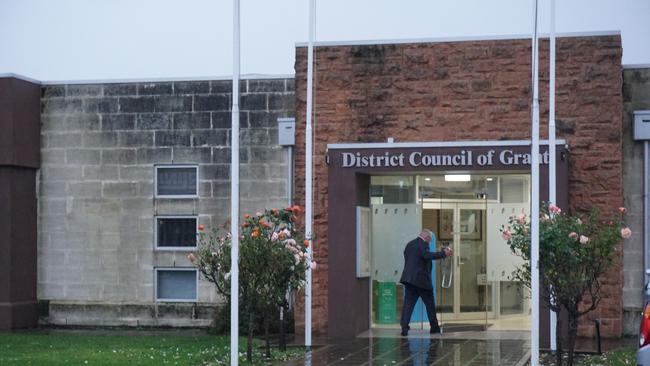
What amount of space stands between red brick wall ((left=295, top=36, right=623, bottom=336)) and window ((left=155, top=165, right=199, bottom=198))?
2.36 meters

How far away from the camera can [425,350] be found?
17844 mm

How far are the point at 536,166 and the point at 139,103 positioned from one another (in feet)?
35.3

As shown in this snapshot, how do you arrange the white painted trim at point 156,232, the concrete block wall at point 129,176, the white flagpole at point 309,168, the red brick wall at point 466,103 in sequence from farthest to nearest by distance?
the white painted trim at point 156,232 < the concrete block wall at point 129,176 < the red brick wall at point 466,103 < the white flagpole at point 309,168

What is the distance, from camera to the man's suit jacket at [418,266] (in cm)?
2012

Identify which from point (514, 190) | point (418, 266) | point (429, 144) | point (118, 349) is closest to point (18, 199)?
point (118, 349)

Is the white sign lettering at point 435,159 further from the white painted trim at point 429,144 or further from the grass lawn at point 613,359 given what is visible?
the grass lawn at point 613,359

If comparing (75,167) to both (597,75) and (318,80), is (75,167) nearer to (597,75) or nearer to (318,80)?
(318,80)

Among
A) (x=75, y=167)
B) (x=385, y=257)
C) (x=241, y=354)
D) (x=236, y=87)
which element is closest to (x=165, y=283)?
(x=75, y=167)

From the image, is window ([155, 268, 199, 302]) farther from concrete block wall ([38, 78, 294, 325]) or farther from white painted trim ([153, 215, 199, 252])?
white painted trim ([153, 215, 199, 252])

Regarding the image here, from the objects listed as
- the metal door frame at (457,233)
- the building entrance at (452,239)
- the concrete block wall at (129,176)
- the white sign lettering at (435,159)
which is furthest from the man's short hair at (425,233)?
the concrete block wall at (129,176)

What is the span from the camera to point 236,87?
1516 centimetres

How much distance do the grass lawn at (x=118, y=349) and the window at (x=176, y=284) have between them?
1.30 metres

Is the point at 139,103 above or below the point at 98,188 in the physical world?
above

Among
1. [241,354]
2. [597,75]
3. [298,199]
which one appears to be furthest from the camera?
[298,199]
